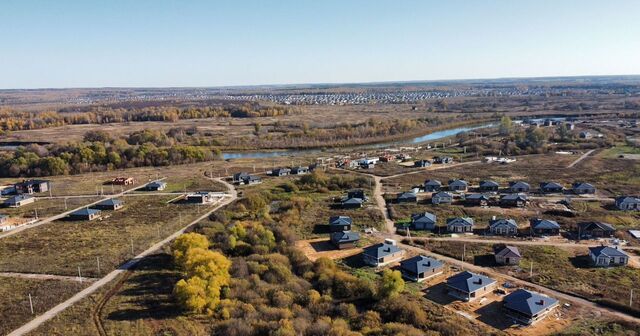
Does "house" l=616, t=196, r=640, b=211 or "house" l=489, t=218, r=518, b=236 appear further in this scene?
"house" l=616, t=196, r=640, b=211

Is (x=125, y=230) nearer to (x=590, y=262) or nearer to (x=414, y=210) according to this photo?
(x=414, y=210)

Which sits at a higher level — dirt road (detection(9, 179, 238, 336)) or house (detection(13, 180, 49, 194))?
house (detection(13, 180, 49, 194))

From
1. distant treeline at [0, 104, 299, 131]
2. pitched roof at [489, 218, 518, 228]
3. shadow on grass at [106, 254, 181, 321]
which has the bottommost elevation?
shadow on grass at [106, 254, 181, 321]

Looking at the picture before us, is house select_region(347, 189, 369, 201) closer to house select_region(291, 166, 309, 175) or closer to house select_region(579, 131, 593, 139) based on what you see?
house select_region(291, 166, 309, 175)

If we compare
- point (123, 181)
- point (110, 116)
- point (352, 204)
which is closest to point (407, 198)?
point (352, 204)

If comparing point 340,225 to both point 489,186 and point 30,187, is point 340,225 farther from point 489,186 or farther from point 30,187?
point 30,187

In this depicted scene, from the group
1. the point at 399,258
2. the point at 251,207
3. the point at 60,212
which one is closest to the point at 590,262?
the point at 399,258

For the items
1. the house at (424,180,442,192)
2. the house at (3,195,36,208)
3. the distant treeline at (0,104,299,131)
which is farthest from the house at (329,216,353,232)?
the distant treeline at (0,104,299,131)
